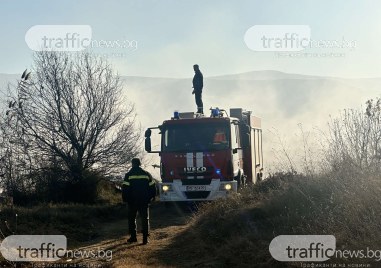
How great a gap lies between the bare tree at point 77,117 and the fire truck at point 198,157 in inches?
374

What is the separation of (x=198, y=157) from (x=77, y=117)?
1099 cm

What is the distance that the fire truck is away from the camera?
42.5 ft

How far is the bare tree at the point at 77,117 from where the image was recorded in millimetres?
21594

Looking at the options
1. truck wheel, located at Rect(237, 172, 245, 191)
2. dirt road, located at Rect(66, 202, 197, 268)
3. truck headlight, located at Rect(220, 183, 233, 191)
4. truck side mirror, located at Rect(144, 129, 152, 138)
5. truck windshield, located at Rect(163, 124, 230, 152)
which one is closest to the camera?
dirt road, located at Rect(66, 202, 197, 268)

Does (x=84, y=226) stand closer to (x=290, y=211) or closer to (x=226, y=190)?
(x=226, y=190)

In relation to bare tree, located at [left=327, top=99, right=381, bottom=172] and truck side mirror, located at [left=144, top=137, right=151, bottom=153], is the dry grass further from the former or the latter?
truck side mirror, located at [left=144, top=137, right=151, bottom=153]

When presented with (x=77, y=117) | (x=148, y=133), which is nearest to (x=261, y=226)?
(x=148, y=133)

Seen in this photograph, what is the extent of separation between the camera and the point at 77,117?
22031mm

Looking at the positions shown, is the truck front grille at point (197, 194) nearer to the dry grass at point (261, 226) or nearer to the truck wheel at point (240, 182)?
the truck wheel at point (240, 182)

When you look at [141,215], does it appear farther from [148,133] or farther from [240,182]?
[240,182]
